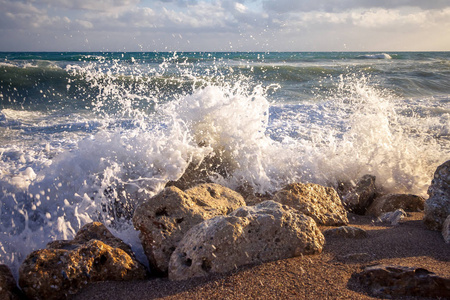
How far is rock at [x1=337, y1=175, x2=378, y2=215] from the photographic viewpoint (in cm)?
374

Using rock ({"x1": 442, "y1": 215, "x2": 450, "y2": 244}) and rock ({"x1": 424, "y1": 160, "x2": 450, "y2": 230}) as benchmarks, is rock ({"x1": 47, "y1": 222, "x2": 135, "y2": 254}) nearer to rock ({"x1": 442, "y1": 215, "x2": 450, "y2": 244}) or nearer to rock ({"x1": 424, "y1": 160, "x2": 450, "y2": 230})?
rock ({"x1": 442, "y1": 215, "x2": 450, "y2": 244})

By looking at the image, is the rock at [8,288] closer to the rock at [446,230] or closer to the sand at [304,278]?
the sand at [304,278]

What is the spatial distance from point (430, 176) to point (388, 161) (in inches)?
20.6

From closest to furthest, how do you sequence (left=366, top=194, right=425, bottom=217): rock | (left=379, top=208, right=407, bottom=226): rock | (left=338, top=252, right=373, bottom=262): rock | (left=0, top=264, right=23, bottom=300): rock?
(left=0, top=264, right=23, bottom=300): rock < (left=338, top=252, right=373, bottom=262): rock < (left=379, top=208, right=407, bottom=226): rock < (left=366, top=194, right=425, bottom=217): rock

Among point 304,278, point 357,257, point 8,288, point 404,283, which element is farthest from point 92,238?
point 404,283

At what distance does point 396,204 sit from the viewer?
3662mm

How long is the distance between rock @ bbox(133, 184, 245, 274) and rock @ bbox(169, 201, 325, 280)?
0.61ft

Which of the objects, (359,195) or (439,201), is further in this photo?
(359,195)

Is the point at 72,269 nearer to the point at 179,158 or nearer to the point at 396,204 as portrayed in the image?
the point at 179,158

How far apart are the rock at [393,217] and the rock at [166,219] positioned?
1.61 m

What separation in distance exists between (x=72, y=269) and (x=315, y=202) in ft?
6.61

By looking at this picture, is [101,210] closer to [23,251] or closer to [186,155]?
[23,251]

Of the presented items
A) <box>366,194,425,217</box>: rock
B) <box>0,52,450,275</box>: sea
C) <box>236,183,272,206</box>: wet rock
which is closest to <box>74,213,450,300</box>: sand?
<box>0,52,450,275</box>: sea

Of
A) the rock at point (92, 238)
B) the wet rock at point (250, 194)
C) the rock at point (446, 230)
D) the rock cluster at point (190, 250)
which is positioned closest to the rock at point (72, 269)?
the rock cluster at point (190, 250)
